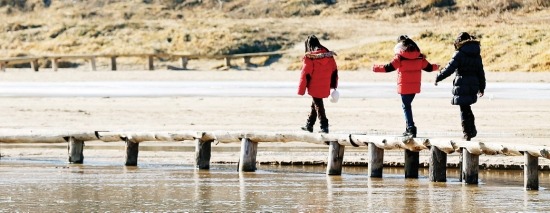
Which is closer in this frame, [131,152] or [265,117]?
[131,152]

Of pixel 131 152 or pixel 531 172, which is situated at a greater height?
pixel 131 152

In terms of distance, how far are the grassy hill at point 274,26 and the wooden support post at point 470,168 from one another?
Answer: 26046mm

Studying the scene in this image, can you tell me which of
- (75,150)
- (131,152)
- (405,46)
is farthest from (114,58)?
(405,46)

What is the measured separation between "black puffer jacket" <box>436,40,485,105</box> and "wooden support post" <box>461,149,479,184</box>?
0.79 meters

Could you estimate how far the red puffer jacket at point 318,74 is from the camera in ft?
47.9

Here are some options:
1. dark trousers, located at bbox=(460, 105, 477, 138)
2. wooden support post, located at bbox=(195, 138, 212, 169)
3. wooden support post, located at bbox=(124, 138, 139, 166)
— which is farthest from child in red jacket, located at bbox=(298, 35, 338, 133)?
wooden support post, located at bbox=(124, 138, 139, 166)

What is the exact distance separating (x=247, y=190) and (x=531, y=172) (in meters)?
2.44

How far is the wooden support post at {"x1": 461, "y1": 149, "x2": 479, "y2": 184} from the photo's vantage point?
12.6 metres

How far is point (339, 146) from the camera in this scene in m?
13.9

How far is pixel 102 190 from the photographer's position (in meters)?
12.2

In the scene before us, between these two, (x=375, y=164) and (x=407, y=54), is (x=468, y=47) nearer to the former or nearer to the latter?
(x=407, y=54)

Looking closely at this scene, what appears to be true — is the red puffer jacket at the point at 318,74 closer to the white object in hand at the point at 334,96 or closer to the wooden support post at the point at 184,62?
the white object in hand at the point at 334,96

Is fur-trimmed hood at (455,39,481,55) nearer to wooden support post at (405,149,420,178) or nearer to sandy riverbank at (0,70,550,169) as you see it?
wooden support post at (405,149,420,178)

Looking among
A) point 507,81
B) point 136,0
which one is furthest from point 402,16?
point 507,81
